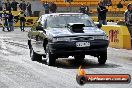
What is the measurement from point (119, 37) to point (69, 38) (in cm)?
798

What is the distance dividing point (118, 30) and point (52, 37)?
8.19 meters

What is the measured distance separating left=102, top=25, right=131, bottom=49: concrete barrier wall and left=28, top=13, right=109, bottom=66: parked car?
6076mm

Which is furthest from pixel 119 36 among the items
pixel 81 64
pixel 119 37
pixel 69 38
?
pixel 69 38

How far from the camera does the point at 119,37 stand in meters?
20.3

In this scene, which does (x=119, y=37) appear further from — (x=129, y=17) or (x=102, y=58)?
(x=102, y=58)

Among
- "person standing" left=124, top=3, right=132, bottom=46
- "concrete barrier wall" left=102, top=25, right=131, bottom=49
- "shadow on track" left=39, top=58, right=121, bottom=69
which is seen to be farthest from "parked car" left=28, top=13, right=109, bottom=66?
"concrete barrier wall" left=102, top=25, right=131, bottom=49

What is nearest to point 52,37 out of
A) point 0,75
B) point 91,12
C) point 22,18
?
point 0,75

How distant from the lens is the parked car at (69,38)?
41.5 ft

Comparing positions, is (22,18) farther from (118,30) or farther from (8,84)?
(8,84)

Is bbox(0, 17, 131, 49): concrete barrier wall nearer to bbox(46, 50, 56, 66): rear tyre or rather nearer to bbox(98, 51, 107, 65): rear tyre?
bbox(98, 51, 107, 65): rear tyre

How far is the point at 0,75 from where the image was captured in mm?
11242

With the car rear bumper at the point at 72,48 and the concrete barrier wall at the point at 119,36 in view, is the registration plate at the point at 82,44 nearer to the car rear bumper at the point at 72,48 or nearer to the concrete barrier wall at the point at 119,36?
the car rear bumper at the point at 72,48

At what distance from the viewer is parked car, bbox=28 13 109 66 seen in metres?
12.7

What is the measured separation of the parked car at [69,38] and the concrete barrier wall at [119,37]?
6.08 metres
